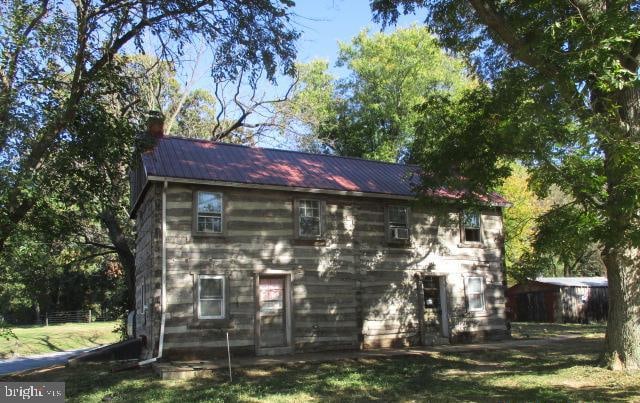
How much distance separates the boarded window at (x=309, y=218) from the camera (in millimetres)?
15859

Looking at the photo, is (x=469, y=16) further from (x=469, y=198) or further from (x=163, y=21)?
(x=163, y=21)

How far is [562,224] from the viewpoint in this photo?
36.9 feet

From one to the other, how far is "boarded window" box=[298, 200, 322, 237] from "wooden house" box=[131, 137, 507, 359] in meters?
0.03

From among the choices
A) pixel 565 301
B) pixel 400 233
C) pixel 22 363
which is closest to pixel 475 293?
pixel 400 233

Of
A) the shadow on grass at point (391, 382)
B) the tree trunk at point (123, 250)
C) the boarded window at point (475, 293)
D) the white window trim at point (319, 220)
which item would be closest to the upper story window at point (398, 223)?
the white window trim at point (319, 220)

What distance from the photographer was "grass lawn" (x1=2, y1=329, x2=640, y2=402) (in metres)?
9.80

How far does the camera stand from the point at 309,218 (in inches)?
631

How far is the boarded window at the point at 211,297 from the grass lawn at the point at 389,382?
194 centimetres

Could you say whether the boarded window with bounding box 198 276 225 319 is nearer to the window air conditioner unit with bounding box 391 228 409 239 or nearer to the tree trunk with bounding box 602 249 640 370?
the window air conditioner unit with bounding box 391 228 409 239

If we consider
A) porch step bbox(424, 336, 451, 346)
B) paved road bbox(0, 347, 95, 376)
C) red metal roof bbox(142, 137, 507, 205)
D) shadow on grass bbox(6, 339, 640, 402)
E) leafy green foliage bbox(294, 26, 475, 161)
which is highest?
leafy green foliage bbox(294, 26, 475, 161)

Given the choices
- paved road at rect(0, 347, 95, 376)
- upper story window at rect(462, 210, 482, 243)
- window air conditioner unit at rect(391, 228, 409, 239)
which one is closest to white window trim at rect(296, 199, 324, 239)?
window air conditioner unit at rect(391, 228, 409, 239)

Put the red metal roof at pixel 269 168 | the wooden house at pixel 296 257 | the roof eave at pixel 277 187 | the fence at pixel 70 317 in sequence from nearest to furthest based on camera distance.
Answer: the roof eave at pixel 277 187
the wooden house at pixel 296 257
the red metal roof at pixel 269 168
the fence at pixel 70 317

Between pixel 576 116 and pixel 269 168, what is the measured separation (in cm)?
853

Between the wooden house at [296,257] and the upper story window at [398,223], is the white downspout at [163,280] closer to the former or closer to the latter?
the wooden house at [296,257]
